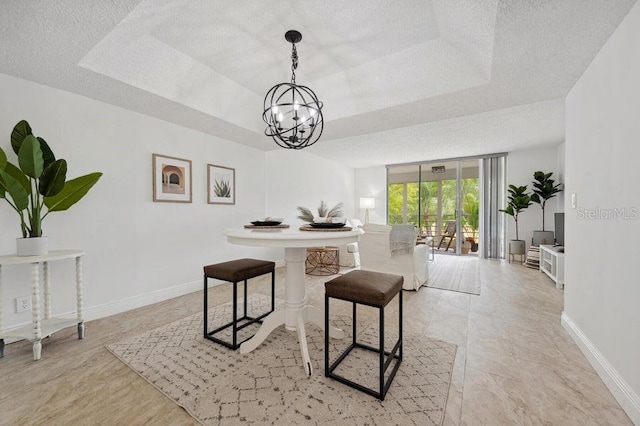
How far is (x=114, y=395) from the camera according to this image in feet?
4.81

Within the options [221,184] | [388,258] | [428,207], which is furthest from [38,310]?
[428,207]

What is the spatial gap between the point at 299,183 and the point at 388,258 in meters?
2.57

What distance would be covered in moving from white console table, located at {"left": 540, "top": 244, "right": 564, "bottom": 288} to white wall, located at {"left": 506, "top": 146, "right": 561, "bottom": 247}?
1407 mm

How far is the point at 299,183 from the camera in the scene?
17.7 ft

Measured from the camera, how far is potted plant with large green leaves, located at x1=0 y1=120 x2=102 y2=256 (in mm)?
1845

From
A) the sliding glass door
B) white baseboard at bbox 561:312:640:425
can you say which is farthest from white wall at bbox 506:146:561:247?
white baseboard at bbox 561:312:640:425

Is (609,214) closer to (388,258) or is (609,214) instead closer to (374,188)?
(388,258)

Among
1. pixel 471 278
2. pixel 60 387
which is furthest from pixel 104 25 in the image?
pixel 471 278

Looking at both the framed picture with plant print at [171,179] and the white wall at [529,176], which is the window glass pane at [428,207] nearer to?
the white wall at [529,176]

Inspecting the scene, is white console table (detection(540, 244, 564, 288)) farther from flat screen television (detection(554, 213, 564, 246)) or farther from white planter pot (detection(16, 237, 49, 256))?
white planter pot (detection(16, 237, 49, 256))

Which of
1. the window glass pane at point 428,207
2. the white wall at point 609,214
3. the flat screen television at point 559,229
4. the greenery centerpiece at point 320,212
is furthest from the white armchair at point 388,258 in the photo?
the window glass pane at point 428,207

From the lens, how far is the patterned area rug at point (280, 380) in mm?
1315

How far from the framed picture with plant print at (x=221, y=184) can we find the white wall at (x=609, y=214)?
3.79 metres

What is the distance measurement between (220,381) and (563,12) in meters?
2.89
